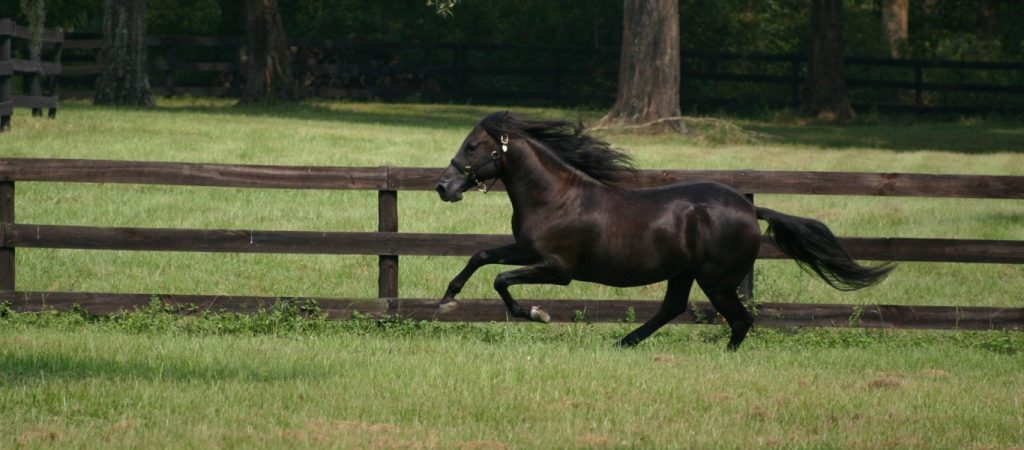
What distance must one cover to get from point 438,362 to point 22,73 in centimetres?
2007

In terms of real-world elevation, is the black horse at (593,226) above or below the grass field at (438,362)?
above

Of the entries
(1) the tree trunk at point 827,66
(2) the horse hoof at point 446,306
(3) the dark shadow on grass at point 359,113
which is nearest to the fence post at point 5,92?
(3) the dark shadow on grass at point 359,113

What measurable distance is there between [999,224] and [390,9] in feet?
107

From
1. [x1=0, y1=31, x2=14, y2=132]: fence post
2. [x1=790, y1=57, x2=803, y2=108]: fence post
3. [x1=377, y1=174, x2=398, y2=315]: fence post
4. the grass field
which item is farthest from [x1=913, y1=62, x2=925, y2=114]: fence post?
[x1=377, y1=174, x2=398, y2=315]: fence post

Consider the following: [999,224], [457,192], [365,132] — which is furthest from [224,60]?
[457,192]

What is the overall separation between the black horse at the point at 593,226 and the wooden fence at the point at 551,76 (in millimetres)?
30959

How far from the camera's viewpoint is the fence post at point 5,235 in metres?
11.6

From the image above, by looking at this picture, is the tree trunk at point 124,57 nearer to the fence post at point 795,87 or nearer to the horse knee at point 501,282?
the fence post at point 795,87

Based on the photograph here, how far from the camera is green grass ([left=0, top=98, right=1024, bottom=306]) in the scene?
14344 mm

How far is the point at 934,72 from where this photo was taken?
43.6m

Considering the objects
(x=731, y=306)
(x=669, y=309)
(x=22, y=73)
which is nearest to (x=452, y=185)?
(x=669, y=309)

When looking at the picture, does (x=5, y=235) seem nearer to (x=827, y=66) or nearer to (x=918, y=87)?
(x=827, y=66)

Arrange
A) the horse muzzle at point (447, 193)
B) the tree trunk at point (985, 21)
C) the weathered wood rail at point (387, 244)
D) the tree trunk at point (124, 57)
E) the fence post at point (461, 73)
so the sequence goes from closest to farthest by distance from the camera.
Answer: the horse muzzle at point (447, 193) < the weathered wood rail at point (387, 244) < the tree trunk at point (124, 57) < the fence post at point (461, 73) < the tree trunk at point (985, 21)

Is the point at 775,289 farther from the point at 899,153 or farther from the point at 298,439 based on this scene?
the point at 899,153
